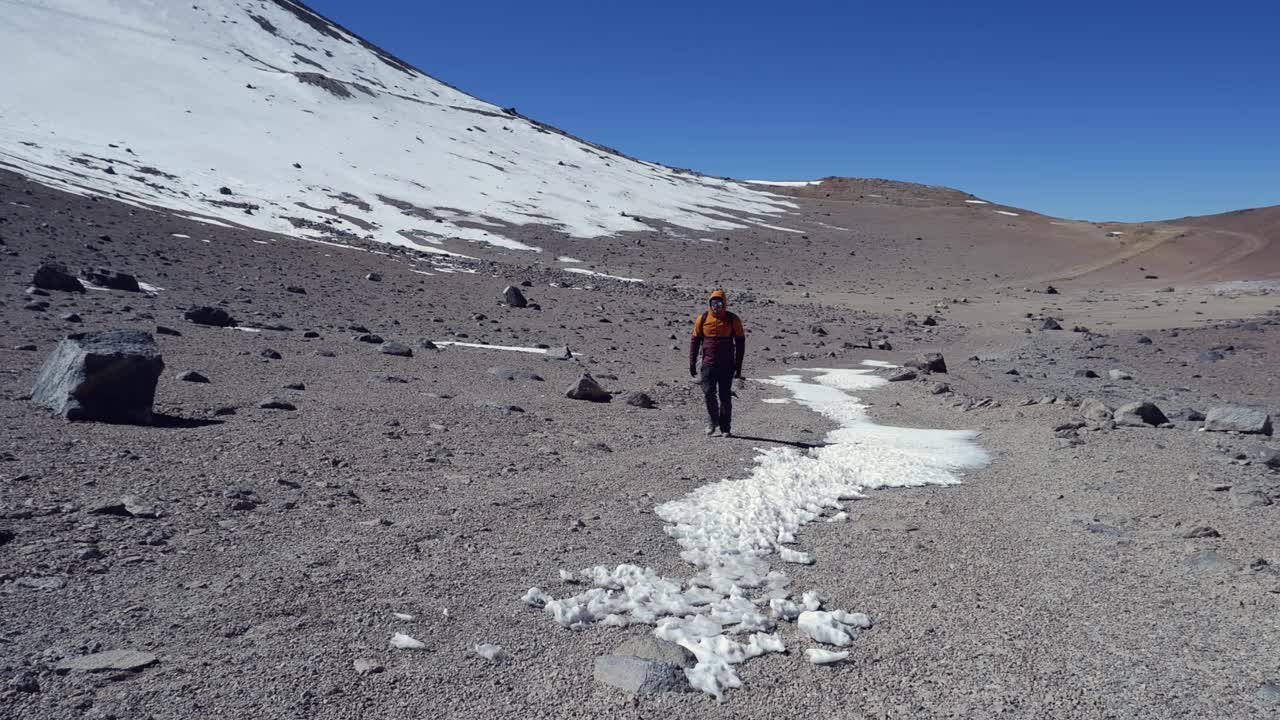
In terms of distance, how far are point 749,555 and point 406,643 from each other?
2658 mm

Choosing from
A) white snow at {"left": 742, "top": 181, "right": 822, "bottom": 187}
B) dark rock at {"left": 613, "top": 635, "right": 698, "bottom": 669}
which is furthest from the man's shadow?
white snow at {"left": 742, "top": 181, "right": 822, "bottom": 187}

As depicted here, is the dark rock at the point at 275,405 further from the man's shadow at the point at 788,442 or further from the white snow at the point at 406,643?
the white snow at the point at 406,643

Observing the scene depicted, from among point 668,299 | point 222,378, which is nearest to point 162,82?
point 668,299

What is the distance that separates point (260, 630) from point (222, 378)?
7853mm

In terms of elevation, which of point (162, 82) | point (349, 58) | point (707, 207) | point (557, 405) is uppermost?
point (349, 58)

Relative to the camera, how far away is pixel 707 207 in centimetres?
6600

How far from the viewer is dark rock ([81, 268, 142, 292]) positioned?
17.6m

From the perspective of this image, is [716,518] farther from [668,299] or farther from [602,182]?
[602,182]

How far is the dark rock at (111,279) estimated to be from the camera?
692 inches

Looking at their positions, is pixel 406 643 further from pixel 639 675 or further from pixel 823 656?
pixel 823 656

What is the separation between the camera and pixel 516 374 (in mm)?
14711

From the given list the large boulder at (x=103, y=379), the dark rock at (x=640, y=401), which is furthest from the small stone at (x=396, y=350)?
the large boulder at (x=103, y=379)

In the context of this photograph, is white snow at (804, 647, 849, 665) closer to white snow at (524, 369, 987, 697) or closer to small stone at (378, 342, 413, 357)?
white snow at (524, 369, 987, 697)

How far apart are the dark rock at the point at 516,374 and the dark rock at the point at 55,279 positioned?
8338 millimetres
